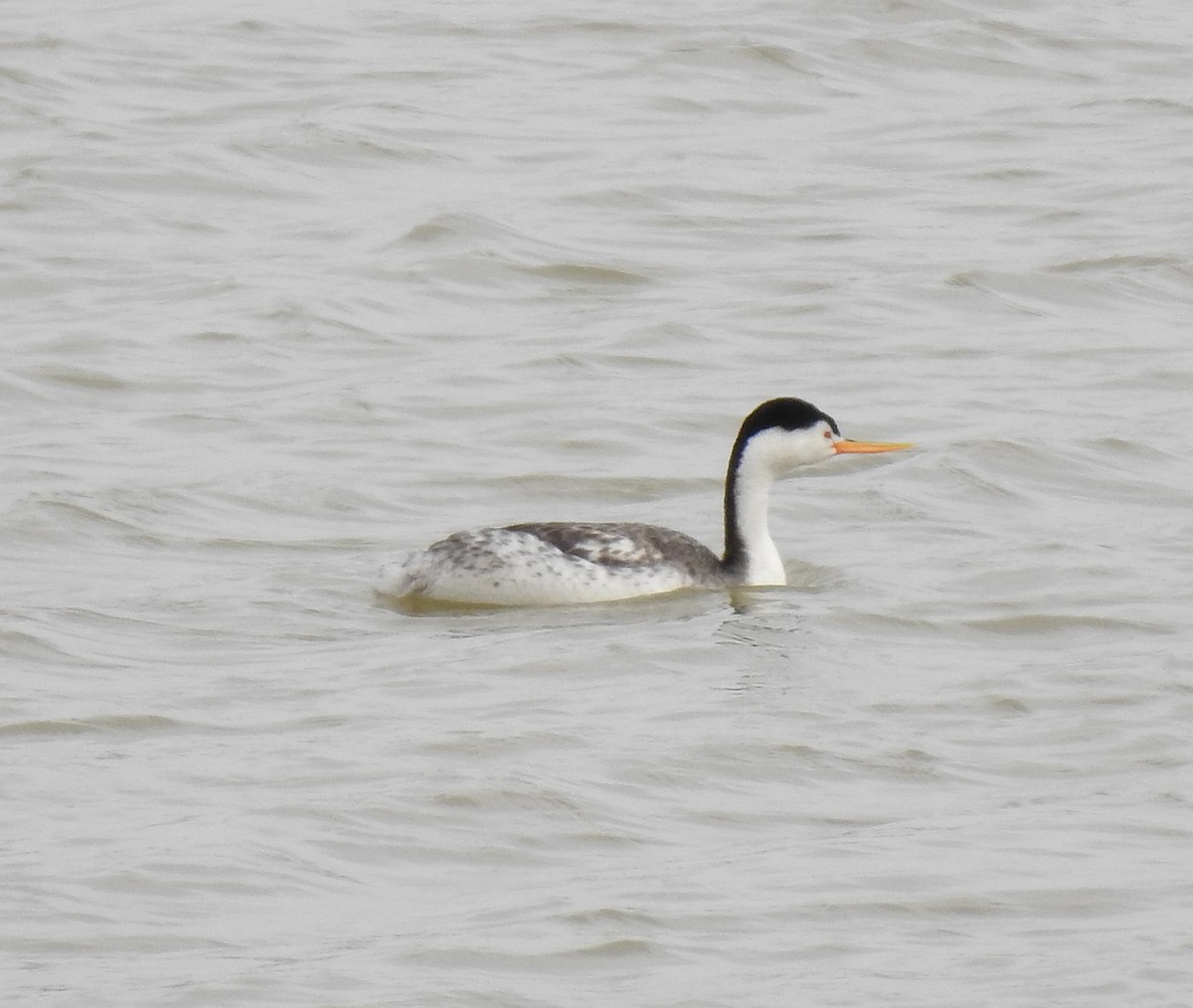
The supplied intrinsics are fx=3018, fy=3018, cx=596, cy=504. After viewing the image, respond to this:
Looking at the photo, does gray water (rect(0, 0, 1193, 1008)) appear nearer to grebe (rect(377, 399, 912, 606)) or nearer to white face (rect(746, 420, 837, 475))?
grebe (rect(377, 399, 912, 606))

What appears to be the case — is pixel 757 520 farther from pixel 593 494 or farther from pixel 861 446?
pixel 593 494

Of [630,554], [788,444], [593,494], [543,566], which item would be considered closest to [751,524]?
[788,444]

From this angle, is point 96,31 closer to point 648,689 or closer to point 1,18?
point 1,18

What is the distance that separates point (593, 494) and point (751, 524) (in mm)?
1508

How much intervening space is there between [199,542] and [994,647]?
349 cm

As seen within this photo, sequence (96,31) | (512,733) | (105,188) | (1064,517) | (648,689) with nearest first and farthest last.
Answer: (512,733) → (648,689) → (1064,517) → (105,188) → (96,31)

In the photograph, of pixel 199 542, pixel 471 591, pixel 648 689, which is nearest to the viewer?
pixel 648 689

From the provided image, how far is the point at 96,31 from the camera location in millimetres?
23094

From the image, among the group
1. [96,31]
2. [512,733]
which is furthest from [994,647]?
[96,31]

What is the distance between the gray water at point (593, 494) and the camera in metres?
8.12

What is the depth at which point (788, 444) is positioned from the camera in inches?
510

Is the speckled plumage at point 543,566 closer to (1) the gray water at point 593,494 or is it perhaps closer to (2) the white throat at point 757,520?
(1) the gray water at point 593,494

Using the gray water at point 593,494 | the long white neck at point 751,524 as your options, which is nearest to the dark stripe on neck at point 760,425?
the long white neck at point 751,524

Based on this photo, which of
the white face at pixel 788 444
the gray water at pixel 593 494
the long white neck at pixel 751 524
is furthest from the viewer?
the white face at pixel 788 444
